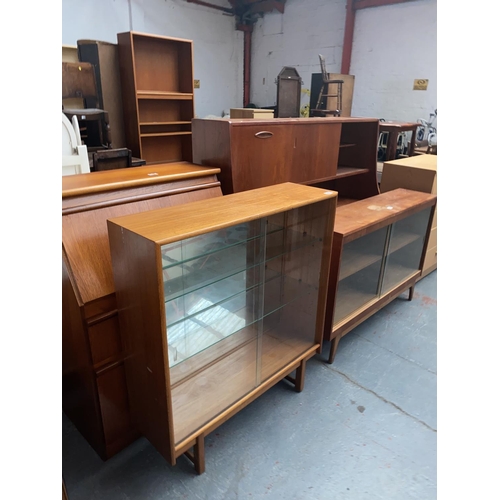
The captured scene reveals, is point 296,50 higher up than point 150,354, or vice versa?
point 296,50

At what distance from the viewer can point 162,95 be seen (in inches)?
158

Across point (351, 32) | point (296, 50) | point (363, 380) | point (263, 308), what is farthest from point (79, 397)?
point (296, 50)

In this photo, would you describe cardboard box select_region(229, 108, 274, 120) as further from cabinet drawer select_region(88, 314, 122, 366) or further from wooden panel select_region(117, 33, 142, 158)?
cabinet drawer select_region(88, 314, 122, 366)

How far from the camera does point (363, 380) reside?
1.93 metres

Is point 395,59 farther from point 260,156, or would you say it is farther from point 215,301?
point 215,301

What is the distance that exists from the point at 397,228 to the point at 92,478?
81.7 inches

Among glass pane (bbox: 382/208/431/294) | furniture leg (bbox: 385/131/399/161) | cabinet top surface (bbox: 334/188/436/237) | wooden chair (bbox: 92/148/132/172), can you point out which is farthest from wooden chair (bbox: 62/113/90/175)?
furniture leg (bbox: 385/131/399/161)

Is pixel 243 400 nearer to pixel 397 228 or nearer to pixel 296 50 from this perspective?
pixel 397 228

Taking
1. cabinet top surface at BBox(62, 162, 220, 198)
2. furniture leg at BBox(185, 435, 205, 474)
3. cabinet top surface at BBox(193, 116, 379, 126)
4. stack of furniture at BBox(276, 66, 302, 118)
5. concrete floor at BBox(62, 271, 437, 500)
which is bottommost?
concrete floor at BBox(62, 271, 437, 500)

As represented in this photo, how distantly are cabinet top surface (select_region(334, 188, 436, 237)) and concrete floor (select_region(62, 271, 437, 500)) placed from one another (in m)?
0.76

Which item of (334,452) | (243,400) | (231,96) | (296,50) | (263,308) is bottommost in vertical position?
(334,452)

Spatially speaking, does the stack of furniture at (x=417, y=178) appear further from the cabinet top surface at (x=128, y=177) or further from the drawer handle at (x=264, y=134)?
the cabinet top surface at (x=128, y=177)

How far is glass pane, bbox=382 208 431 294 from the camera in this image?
2396mm

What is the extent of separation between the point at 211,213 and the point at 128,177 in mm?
474
